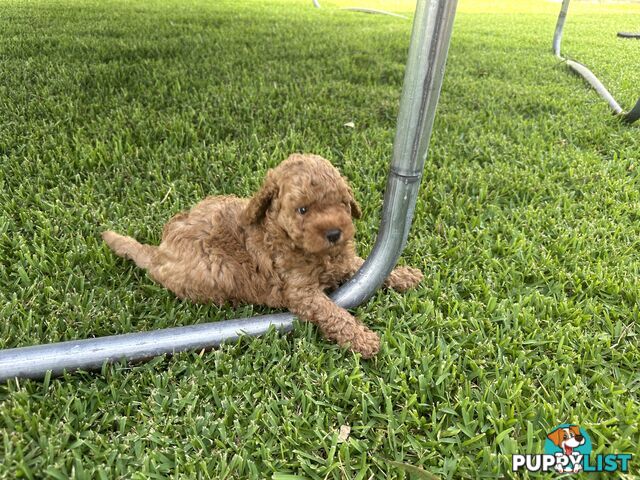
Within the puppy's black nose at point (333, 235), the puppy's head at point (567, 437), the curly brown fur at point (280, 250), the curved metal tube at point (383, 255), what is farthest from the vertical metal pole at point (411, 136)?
the puppy's head at point (567, 437)

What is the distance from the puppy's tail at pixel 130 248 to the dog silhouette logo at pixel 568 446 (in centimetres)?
200

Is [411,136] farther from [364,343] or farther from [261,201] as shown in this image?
[364,343]

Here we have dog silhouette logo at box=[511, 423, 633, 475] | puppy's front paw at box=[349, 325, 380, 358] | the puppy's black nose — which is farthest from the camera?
puppy's front paw at box=[349, 325, 380, 358]

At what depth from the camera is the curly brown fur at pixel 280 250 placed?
204 centimetres

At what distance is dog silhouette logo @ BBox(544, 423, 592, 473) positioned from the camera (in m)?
1.68

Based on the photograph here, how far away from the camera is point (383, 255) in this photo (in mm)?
2242

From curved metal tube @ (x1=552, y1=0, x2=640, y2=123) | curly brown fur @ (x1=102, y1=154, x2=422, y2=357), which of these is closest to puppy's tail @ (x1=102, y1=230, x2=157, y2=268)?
curly brown fur @ (x1=102, y1=154, x2=422, y2=357)

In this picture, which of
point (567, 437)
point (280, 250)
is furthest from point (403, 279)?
point (567, 437)

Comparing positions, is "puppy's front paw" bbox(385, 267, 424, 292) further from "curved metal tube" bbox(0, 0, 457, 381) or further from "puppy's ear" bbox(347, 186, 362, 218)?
"puppy's ear" bbox(347, 186, 362, 218)

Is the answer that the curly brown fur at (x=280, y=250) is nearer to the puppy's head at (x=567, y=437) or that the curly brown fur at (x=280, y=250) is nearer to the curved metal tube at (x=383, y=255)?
the curved metal tube at (x=383, y=255)

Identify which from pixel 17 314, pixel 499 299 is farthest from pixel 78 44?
pixel 499 299

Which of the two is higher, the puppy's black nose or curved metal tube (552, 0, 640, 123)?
curved metal tube (552, 0, 640, 123)

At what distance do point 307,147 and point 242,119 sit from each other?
810 mm

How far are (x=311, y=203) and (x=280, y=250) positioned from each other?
1.12 feet
